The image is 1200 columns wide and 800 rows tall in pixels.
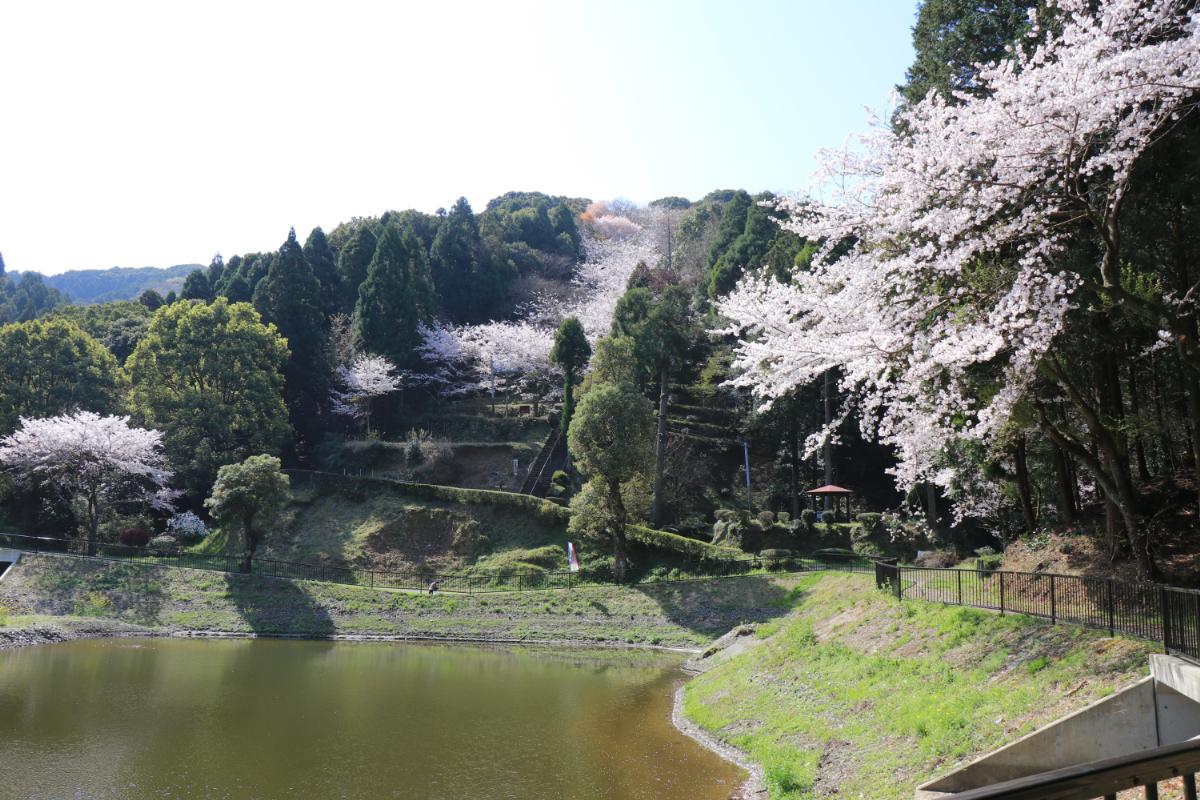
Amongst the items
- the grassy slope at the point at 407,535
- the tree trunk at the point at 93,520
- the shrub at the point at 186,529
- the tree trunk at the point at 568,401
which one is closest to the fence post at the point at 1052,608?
the grassy slope at the point at 407,535

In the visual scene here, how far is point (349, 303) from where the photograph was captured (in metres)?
49.4

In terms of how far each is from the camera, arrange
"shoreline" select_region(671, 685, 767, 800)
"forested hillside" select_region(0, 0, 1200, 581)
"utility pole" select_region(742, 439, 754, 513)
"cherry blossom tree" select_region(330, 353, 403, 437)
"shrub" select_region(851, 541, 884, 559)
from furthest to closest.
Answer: "cherry blossom tree" select_region(330, 353, 403, 437)
"utility pole" select_region(742, 439, 754, 513)
"shrub" select_region(851, 541, 884, 559)
"shoreline" select_region(671, 685, 767, 800)
"forested hillside" select_region(0, 0, 1200, 581)

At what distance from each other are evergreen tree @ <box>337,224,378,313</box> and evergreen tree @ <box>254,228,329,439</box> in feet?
14.2

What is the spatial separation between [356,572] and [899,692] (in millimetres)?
24525

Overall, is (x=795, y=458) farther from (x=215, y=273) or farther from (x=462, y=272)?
(x=215, y=273)

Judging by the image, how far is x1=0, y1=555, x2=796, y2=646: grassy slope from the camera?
25719 mm

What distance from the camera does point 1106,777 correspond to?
2609 mm

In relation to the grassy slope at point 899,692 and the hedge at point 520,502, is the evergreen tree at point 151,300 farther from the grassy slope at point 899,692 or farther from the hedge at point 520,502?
the grassy slope at point 899,692

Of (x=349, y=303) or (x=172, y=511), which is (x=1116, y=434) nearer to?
(x=172, y=511)

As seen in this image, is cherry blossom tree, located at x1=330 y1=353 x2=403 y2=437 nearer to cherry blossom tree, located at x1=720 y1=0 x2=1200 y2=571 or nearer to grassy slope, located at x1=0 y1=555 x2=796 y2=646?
grassy slope, located at x1=0 y1=555 x2=796 y2=646

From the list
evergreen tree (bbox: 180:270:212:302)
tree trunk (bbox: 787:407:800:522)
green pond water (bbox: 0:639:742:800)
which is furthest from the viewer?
evergreen tree (bbox: 180:270:212:302)

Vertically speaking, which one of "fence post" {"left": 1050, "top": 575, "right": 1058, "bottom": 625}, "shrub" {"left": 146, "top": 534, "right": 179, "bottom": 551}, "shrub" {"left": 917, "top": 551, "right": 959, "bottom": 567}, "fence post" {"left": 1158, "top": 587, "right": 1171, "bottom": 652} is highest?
"fence post" {"left": 1158, "top": 587, "right": 1171, "bottom": 652}

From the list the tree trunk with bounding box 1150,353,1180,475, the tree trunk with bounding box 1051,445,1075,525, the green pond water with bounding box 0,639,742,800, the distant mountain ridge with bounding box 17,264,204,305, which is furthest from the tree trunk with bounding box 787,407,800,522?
the distant mountain ridge with bounding box 17,264,204,305

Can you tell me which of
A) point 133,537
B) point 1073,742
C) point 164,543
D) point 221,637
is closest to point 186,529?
point 164,543
